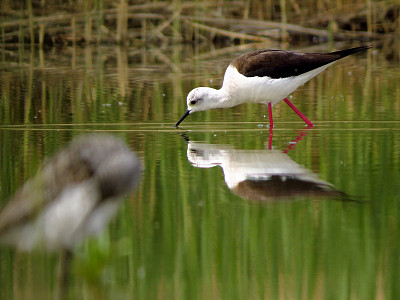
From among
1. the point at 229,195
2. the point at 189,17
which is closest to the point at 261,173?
the point at 229,195

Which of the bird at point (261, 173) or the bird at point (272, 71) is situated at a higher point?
the bird at point (272, 71)

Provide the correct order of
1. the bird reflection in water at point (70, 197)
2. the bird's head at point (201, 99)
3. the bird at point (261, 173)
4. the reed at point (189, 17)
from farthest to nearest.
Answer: the reed at point (189, 17) < the bird's head at point (201, 99) < the bird at point (261, 173) < the bird reflection in water at point (70, 197)

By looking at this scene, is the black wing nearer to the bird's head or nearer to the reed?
the bird's head

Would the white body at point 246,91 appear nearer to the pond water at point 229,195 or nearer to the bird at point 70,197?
the pond water at point 229,195

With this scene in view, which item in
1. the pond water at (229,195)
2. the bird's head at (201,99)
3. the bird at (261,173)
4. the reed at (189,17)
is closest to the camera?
the pond water at (229,195)

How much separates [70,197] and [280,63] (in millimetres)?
5172

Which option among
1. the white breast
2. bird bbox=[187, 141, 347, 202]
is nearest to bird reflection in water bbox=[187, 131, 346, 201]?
bird bbox=[187, 141, 347, 202]

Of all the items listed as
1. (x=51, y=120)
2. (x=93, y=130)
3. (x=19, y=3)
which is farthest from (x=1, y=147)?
(x=19, y=3)

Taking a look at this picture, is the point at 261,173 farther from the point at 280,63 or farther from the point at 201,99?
the point at 201,99

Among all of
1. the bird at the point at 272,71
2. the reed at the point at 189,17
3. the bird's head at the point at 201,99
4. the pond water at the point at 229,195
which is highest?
the reed at the point at 189,17

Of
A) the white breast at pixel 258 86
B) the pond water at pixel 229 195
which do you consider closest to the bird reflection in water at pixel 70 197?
the pond water at pixel 229 195

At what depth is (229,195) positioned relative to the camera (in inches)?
181

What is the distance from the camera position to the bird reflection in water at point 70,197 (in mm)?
2750

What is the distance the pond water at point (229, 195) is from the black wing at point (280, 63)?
1.58 feet
